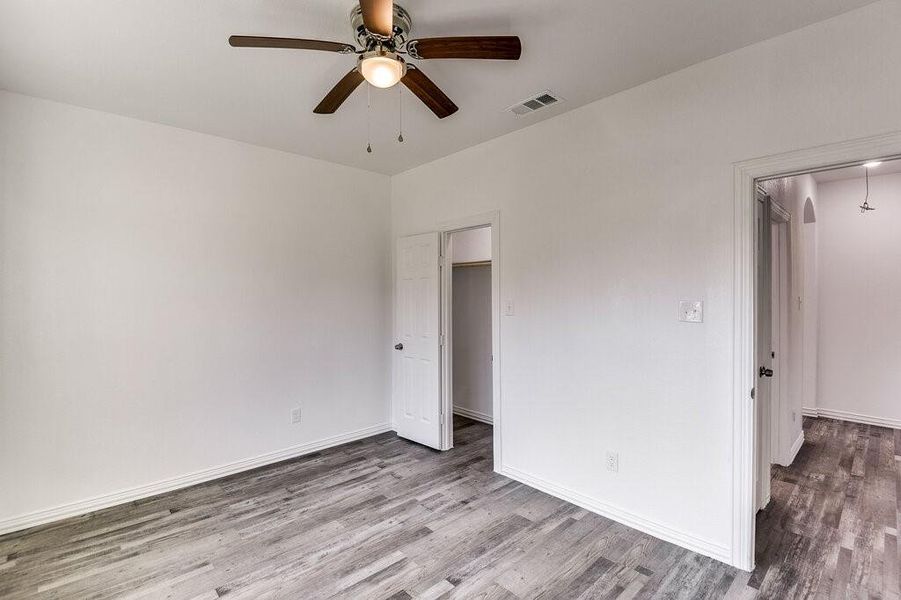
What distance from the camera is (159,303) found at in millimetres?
3113

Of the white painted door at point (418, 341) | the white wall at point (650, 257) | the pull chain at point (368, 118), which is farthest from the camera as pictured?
the white painted door at point (418, 341)

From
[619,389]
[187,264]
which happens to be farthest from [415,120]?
[619,389]

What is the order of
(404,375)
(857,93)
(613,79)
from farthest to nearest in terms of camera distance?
(404,375)
(613,79)
(857,93)

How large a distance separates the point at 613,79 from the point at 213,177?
3028 mm

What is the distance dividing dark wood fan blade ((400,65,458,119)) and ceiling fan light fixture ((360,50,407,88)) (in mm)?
169

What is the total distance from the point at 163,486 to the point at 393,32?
135 inches

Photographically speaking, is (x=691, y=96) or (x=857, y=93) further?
(x=691, y=96)

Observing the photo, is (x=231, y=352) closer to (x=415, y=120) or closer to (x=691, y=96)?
(x=415, y=120)

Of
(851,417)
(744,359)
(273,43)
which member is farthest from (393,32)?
(851,417)

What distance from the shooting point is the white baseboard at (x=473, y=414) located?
474 cm

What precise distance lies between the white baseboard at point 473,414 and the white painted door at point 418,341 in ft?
3.17

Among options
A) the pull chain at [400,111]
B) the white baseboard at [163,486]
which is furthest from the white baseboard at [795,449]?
the pull chain at [400,111]

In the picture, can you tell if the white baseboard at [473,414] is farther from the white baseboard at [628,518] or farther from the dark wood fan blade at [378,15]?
the dark wood fan blade at [378,15]

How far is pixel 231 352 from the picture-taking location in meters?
3.44
